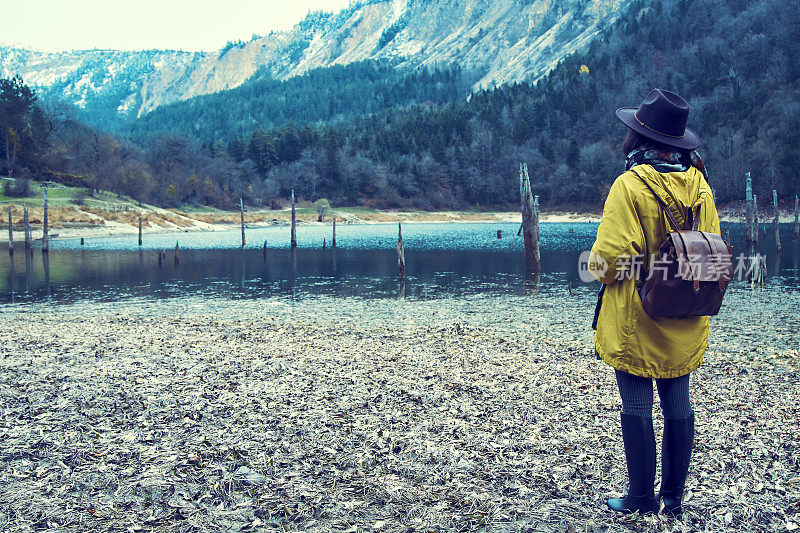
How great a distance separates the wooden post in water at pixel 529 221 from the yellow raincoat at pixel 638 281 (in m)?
26.3

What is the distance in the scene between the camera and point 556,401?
7.47 meters

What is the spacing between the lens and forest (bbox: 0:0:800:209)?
103 metres

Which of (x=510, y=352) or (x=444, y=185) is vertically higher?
(x=444, y=185)

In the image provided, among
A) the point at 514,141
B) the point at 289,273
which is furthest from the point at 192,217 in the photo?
the point at 514,141

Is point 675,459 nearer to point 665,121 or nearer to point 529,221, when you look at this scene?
point 665,121

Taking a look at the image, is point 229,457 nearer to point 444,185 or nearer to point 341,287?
point 341,287

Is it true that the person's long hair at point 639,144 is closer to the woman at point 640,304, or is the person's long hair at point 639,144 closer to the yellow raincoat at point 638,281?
the woman at point 640,304

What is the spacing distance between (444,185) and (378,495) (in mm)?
143369

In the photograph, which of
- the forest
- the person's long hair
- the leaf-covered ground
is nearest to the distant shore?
the forest

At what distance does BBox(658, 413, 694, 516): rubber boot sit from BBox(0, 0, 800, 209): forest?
104 meters

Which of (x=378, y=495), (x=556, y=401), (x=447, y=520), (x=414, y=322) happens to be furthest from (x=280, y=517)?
(x=414, y=322)

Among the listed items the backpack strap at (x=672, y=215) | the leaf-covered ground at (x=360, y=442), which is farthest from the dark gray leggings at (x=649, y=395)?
the backpack strap at (x=672, y=215)

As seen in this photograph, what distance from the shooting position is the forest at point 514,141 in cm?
10319

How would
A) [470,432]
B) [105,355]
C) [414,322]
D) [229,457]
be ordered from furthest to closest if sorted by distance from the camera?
1. [414,322]
2. [105,355]
3. [470,432]
4. [229,457]
